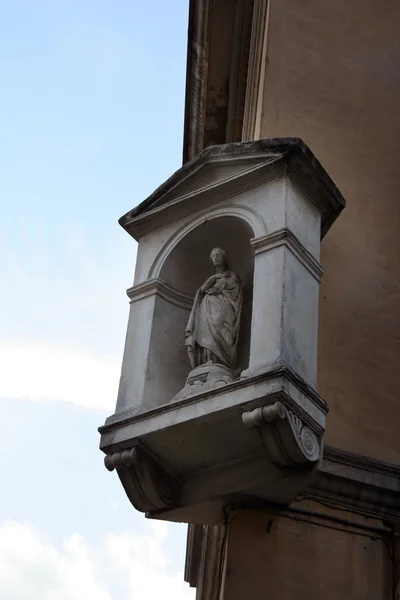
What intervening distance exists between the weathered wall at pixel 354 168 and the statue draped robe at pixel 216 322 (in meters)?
0.79

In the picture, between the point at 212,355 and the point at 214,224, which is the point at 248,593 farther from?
the point at 214,224

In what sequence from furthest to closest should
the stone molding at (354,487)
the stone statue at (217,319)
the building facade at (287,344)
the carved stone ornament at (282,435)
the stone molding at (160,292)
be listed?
the stone molding at (160,292) < the stone statue at (217,319) < the stone molding at (354,487) < the building facade at (287,344) < the carved stone ornament at (282,435)

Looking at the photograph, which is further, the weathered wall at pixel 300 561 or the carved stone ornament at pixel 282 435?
the weathered wall at pixel 300 561

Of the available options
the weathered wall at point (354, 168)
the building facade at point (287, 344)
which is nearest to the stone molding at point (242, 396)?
the building facade at point (287, 344)

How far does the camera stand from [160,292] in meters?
9.60

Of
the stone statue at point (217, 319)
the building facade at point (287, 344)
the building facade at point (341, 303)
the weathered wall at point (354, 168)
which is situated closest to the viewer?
the building facade at point (287, 344)

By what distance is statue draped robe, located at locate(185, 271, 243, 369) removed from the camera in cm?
900

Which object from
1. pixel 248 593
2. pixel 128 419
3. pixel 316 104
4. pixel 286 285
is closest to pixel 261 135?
pixel 316 104

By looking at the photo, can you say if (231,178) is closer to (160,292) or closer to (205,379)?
(160,292)

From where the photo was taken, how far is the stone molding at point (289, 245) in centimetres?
887

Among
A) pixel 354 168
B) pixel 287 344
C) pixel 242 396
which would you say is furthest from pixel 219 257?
pixel 354 168

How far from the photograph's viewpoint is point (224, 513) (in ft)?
29.1

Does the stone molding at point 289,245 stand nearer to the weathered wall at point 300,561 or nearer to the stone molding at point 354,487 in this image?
the stone molding at point 354,487

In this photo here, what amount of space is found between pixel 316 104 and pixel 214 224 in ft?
6.34
